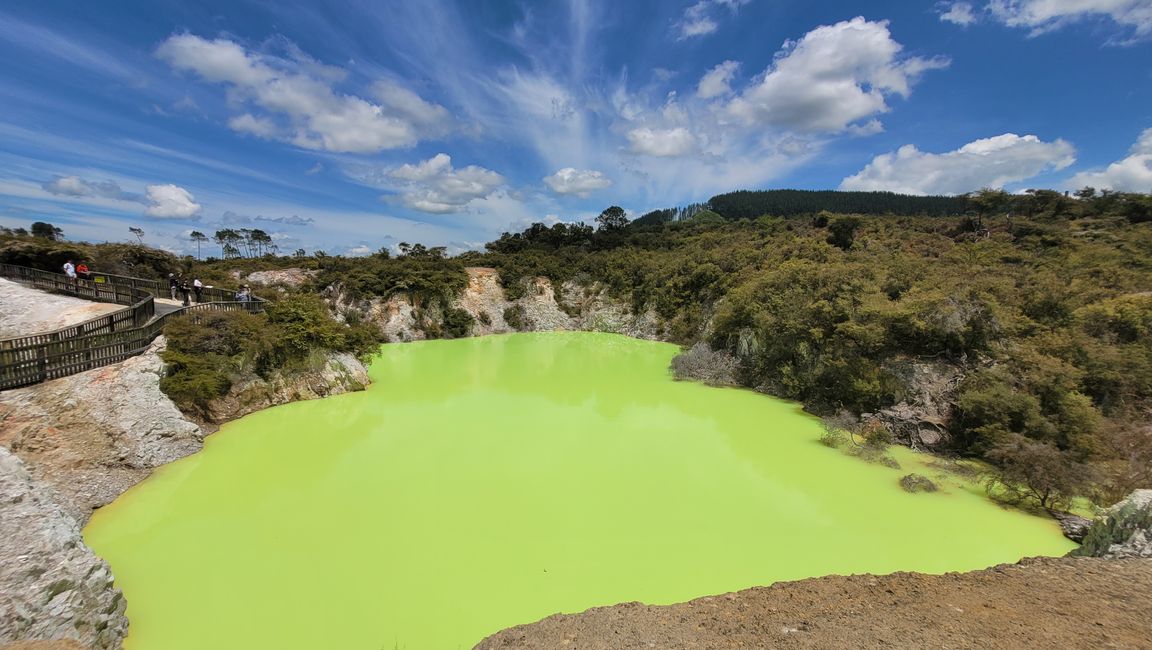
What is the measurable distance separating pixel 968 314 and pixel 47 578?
61.4 feet

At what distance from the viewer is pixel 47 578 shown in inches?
188

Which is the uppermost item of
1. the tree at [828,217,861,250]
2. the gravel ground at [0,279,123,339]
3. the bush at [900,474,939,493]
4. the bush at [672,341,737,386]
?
the tree at [828,217,861,250]

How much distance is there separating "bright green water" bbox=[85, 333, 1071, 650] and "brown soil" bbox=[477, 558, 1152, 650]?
0.90 m

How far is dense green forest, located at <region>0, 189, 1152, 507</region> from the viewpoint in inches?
378

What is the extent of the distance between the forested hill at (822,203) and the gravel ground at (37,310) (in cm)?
8015

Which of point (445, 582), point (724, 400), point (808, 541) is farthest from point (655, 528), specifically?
point (724, 400)

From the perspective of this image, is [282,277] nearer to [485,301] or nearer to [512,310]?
[485,301]

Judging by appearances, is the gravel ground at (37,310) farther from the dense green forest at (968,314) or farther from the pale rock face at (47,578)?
the pale rock face at (47,578)

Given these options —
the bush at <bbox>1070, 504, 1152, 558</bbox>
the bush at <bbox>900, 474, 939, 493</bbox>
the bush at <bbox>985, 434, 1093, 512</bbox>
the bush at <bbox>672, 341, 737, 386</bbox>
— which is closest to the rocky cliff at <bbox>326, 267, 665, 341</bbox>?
the bush at <bbox>672, 341, 737, 386</bbox>

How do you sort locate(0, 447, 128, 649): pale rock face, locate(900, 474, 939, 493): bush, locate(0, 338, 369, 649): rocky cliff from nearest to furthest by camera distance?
locate(0, 447, 128, 649): pale rock face → locate(0, 338, 369, 649): rocky cliff → locate(900, 474, 939, 493): bush

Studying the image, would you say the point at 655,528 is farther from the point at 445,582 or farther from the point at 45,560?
the point at 45,560

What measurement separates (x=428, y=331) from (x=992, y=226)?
41339 mm

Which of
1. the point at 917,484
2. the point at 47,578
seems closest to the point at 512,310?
the point at 917,484

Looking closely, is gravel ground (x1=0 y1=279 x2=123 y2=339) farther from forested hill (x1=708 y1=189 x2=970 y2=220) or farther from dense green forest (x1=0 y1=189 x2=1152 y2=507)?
forested hill (x1=708 y1=189 x2=970 y2=220)
